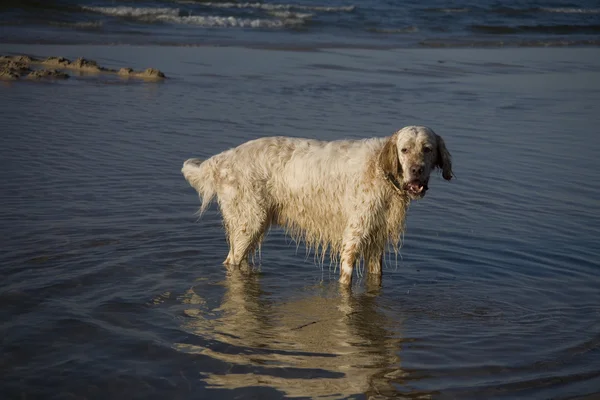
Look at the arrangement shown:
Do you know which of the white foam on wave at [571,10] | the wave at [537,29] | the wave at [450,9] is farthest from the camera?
the white foam on wave at [571,10]

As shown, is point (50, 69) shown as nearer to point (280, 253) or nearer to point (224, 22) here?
point (280, 253)

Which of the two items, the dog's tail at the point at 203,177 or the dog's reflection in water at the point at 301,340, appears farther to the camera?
the dog's tail at the point at 203,177

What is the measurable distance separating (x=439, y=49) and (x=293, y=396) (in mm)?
19729

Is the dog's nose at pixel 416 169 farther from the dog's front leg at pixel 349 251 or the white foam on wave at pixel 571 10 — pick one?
the white foam on wave at pixel 571 10

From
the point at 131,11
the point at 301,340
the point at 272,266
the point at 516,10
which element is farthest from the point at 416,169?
the point at 516,10

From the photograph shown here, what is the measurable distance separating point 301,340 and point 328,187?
1.57 m

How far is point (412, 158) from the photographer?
659cm

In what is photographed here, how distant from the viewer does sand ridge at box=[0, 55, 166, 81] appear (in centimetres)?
1489

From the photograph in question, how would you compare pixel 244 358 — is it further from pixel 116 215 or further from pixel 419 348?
pixel 116 215

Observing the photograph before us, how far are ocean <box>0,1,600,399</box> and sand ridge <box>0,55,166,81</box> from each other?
31cm

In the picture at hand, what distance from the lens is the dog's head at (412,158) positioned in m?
6.60

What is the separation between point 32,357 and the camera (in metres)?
5.34

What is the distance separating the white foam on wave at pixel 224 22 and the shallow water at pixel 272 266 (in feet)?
39.7

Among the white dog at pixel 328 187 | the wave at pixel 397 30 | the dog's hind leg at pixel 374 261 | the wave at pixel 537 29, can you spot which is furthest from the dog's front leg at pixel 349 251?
the wave at pixel 537 29
